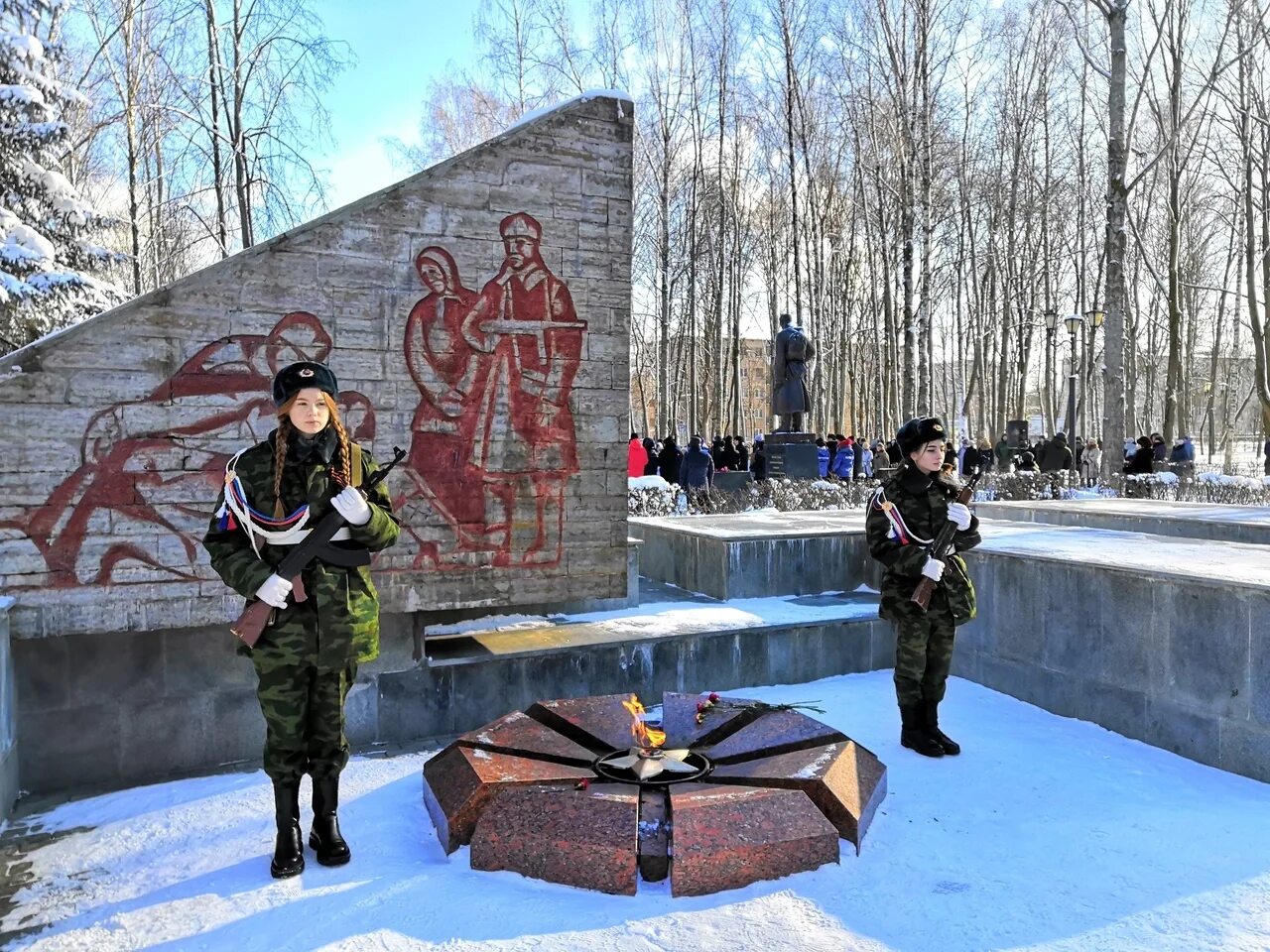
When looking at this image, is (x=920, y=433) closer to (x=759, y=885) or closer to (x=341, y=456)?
(x=759, y=885)

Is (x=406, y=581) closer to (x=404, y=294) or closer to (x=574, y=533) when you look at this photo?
(x=574, y=533)

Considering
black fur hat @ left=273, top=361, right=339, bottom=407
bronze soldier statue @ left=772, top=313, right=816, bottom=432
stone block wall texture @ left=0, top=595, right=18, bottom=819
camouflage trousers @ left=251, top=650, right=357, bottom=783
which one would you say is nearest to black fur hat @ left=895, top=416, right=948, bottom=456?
black fur hat @ left=273, top=361, right=339, bottom=407

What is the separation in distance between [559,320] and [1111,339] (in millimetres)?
14707

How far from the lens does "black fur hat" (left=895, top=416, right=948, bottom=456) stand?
4.74 meters

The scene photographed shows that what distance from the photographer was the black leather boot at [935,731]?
491 cm

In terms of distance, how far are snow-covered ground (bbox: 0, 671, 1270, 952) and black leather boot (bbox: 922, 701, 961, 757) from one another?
264 mm

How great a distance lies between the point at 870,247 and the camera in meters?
32.2

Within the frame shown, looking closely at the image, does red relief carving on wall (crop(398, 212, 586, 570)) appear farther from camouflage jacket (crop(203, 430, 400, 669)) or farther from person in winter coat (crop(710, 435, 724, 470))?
person in winter coat (crop(710, 435, 724, 470))

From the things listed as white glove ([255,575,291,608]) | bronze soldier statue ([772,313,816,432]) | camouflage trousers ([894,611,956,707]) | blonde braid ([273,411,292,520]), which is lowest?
camouflage trousers ([894,611,956,707])

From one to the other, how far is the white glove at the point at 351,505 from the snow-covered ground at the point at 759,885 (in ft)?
4.74

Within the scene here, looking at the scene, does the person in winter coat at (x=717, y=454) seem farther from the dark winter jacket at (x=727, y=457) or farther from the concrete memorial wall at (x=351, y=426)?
the concrete memorial wall at (x=351, y=426)

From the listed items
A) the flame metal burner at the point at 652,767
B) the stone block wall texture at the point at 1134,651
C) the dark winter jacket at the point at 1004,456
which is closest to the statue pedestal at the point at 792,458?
the dark winter jacket at the point at 1004,456

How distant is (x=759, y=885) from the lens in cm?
339

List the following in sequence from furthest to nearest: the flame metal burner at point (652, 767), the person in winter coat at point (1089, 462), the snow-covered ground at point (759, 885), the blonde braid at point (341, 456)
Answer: the person in winter coat at point (1089, 462), the flame metal burner at point (652, 767), the blonde braid at point (341, 456), the snow-covered ground at point (759, 885)
